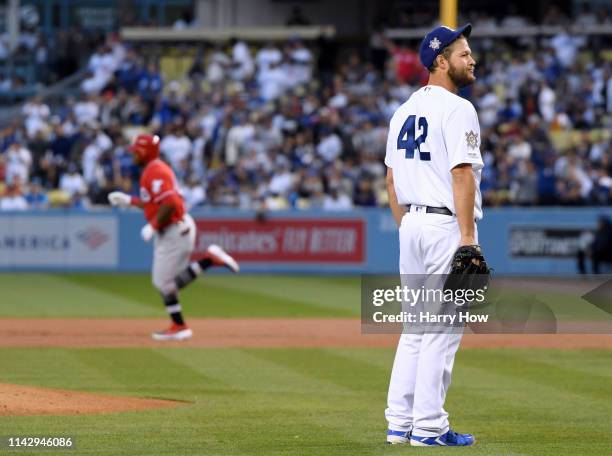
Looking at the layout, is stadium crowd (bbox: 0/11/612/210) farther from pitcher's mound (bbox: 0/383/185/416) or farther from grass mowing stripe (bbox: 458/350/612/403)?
pitcher's mound (bbox: 0/383/185/416)

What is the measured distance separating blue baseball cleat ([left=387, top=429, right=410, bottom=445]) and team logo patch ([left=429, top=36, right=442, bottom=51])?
82.3 inches

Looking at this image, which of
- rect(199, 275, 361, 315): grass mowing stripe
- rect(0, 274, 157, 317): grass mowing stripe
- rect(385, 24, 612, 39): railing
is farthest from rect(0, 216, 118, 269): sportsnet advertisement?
rect(385, 24, 612, 39): railing

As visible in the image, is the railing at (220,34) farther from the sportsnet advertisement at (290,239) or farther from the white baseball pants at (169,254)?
the white baseball pants at (169,254)

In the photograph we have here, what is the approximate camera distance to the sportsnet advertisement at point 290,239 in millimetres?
25344

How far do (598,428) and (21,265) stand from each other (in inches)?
734

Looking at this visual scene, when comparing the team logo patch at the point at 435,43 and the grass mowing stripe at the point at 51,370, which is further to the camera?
the grass mowing stripe at the point at 51,370

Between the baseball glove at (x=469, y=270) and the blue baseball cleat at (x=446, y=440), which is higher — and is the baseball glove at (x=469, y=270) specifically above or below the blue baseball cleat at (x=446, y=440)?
above

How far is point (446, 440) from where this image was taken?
715 centimetres

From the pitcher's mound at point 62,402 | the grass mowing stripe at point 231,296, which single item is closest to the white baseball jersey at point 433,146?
the pitcher's mound at point 62,402

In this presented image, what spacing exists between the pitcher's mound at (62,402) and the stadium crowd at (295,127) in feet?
54.7

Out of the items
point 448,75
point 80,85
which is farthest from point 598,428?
point 80,85

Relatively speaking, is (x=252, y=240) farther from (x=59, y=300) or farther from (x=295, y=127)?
(x=59, y=300)

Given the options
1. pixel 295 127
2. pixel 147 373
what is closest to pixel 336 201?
pixel 295 127

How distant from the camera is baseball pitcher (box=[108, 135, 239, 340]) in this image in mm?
13664
